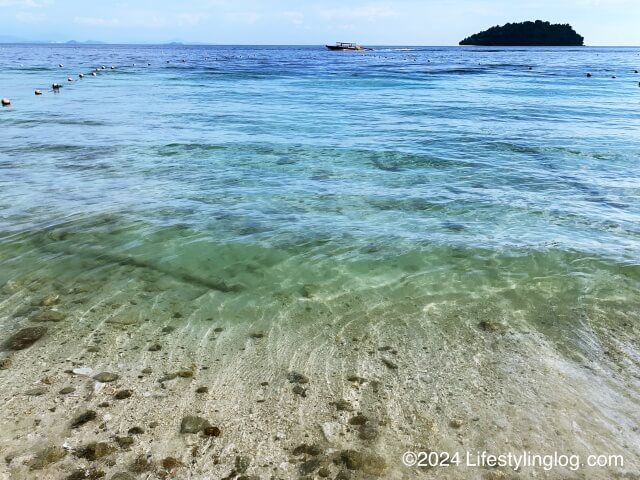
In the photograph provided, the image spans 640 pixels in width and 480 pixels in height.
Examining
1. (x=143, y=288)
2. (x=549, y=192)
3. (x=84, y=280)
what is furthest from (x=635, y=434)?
(x=549, y=192)

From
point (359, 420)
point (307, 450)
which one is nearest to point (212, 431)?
point (307, 450)

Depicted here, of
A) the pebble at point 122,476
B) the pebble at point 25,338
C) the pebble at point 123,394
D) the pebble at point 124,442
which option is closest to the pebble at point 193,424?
the pebble at point 124,442

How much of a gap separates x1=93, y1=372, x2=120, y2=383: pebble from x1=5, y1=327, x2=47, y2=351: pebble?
4.29 feet

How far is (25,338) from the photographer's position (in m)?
6.05

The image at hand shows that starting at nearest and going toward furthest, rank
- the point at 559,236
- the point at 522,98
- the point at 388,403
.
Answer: the point at 388,403
the point at 559,236
the point at 522,98

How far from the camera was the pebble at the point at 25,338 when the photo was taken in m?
5.87

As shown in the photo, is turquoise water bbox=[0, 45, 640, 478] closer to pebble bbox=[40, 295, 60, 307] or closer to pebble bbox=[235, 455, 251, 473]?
pebble bbox=[40, 295, 60, 307]

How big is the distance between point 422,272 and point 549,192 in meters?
6.40

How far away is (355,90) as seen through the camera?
40438mm

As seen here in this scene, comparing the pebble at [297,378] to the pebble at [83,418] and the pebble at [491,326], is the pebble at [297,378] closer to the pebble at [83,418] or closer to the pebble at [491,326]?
the pebble at [83,418]

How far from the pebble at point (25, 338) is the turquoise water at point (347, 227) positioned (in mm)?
488

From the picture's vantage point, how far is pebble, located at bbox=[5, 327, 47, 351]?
5.87m

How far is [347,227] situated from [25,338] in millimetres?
6189

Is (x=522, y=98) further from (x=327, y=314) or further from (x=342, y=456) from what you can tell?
(x=342, y=456)
